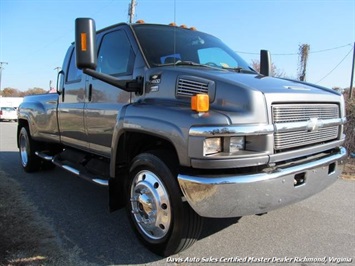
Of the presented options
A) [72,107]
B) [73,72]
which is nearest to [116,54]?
[72,107]

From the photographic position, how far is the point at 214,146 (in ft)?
9.25

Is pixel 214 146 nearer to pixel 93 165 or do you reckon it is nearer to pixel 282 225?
pixel 282 225

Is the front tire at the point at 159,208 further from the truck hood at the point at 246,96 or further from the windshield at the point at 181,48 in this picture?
the windshield at the point at 181,48

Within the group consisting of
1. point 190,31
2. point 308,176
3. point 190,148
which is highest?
point 190,31

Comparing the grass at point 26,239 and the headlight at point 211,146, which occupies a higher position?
the headlight at point 211,146

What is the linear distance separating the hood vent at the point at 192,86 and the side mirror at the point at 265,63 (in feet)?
7.26

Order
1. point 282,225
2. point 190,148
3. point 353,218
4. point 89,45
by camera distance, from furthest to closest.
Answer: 1. point 353,218
2. point 282,225
3. point 89,45
4. point 190,148

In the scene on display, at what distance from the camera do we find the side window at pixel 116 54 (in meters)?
4.06

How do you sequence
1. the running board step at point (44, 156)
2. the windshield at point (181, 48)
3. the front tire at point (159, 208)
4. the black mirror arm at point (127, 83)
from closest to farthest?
the front tire at point (159, 208) < the black mirror arm at point (127, 83) < the windshield at point (181, 48) < the running board step at point (44, 156)

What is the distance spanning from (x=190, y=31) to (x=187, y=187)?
8.35ft

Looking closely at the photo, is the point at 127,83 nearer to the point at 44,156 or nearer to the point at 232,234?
the point at 232,234

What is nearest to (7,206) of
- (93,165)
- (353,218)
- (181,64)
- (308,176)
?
(93,165)

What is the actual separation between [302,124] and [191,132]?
3.48 feet

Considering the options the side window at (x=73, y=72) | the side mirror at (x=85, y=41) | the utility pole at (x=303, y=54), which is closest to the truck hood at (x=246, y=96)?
the side mirror at (x=85, y=41)
